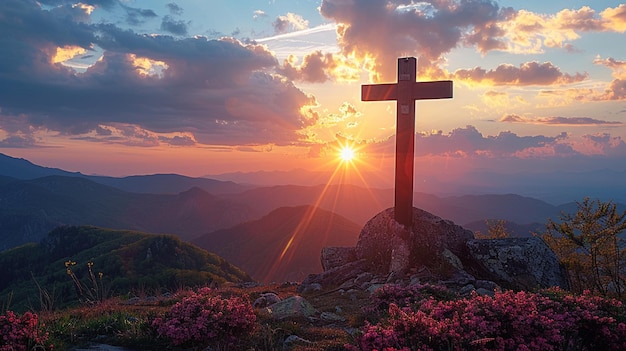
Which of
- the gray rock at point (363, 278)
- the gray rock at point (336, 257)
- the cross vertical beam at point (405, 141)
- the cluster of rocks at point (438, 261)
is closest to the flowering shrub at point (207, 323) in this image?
the cluster of rocks at point (438, 261)

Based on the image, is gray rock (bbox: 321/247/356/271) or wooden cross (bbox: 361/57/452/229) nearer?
wooden cross (bbox: 361/57/452/229)

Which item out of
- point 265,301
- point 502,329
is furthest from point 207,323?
point 265,301

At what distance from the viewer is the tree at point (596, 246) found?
13.9 meters

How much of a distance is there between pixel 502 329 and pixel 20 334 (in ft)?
20.1

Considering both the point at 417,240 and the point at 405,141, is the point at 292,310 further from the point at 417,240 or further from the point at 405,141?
the point at 405,141

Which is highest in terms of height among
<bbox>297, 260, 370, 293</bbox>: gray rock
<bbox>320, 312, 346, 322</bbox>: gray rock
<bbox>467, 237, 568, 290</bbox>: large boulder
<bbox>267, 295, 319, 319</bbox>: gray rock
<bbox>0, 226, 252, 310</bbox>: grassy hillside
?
<bbox>467, 237, 568, 290</bbox>: large boulder

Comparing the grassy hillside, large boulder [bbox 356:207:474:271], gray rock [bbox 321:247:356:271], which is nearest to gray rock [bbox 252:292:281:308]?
large boulder [bbox 356:207:474:271]

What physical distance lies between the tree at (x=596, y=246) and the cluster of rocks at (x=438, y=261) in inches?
38.5

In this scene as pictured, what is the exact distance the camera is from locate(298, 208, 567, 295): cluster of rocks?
12.8m

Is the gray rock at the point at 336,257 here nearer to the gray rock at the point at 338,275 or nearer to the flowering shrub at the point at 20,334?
the gray rock at the point at 338,275

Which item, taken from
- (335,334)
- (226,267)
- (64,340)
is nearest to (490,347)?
(335,334)

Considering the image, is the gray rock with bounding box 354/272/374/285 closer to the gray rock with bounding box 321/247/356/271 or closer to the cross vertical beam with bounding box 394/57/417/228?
the gray rock with bounding box 321/247/356/271

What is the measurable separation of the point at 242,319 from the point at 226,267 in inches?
6291

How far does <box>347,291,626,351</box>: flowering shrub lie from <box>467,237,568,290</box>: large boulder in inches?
300
